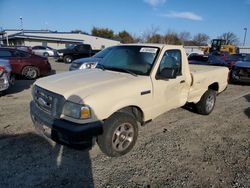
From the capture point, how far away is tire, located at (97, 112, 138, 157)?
3.30 m

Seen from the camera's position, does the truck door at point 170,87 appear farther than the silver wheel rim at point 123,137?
Yes

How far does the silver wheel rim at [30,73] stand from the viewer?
10685mm

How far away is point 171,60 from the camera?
4.42 m

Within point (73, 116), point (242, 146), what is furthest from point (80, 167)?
point (242, 146)

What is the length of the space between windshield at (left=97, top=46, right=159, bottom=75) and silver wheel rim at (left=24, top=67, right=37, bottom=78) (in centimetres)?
739

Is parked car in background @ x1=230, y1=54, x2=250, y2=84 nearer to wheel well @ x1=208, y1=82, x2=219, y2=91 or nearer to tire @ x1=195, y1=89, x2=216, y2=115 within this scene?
wheel well @ x1=208, y1=82, x2=219, y2=91

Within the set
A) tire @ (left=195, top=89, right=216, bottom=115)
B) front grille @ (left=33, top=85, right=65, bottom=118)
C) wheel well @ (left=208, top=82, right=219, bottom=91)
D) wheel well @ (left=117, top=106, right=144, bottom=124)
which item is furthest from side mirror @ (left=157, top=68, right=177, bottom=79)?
wheel well @ (left=208, top=82, right=219, bottom=91)

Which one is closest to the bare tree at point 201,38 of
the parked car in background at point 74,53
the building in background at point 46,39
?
the building in background at point 46,39

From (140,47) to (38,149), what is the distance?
8.81 feet

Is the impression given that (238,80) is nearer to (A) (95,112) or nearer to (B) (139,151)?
(B) (139,151)

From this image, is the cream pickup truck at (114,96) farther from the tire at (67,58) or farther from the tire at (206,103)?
the tire at (67,58)

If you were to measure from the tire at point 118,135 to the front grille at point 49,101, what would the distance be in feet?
2.35

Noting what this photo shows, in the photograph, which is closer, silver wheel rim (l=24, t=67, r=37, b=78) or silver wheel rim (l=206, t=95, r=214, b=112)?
silver wheel rim (l=206, t=95, r=214, b=112)

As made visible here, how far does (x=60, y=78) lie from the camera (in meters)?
3.82
